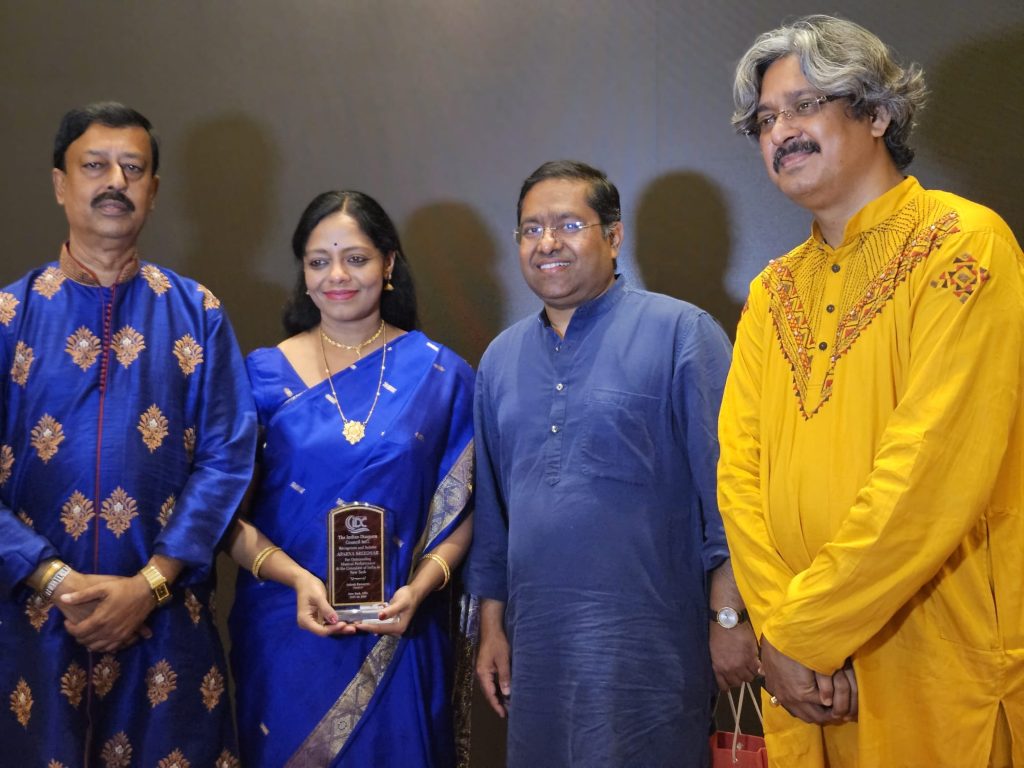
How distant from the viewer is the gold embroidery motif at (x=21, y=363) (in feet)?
8.20

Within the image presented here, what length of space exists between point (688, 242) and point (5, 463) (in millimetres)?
1933

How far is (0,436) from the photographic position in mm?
2482

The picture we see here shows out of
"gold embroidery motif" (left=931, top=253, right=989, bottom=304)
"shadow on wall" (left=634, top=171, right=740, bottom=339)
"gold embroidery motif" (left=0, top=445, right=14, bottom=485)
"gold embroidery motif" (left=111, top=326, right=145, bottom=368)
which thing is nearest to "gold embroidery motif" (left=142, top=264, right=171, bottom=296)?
"gold embroidery motif" (left=111, top=326, right=145, bottom=368)

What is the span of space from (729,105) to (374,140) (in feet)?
3.79

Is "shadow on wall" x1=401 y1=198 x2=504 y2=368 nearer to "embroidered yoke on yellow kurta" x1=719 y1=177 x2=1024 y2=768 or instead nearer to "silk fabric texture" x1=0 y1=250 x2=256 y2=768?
"silk fabric texture" x1=0 y1=250 x2=256 y2=768

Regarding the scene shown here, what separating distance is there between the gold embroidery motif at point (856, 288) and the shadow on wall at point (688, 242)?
113 cm

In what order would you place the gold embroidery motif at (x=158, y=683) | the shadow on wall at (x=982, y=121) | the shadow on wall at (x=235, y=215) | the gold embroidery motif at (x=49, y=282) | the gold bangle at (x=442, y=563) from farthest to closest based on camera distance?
the shadow on wall at (x=235, y=215) < the shadow on wall at (x=982, y=121) < the gold bangle at (x=442, y=563) < the gold embroidery motif at (x=49, y=282) < the gold embroidery motif at (x=158, y=683)

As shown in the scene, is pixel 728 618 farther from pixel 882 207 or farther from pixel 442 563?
pixel 882 207

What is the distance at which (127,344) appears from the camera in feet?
8.43

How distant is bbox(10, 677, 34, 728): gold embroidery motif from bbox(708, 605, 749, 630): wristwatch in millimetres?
1512

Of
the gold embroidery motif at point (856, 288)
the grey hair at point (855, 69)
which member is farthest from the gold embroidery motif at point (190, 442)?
the grey hair at point (855, 69)

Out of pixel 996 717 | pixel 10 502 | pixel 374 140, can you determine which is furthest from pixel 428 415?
pixel 996 717

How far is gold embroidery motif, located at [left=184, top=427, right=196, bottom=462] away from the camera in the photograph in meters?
2.62

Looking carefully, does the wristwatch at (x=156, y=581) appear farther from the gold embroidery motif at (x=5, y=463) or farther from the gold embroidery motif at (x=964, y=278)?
the gold embroidery motif at (x=964, y=278)
